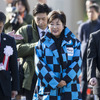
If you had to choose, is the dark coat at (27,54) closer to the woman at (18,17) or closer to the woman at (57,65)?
the woman at (57,65)

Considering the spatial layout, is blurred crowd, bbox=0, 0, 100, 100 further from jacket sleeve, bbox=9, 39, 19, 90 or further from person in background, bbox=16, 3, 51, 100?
person in background, bbox=16, 3, 51, 100

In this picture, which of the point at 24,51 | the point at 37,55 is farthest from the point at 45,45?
the point at 24,51

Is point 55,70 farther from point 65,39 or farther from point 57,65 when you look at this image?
point 65,39

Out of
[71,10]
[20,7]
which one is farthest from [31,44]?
[71,10]

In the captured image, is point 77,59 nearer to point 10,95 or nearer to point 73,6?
point 10,95

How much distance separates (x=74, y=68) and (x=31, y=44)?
1.04 meters

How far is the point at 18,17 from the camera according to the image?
8500mm

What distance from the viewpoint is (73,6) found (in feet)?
64.2

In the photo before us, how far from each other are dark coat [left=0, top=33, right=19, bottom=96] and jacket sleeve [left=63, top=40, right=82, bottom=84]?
728 millimetres

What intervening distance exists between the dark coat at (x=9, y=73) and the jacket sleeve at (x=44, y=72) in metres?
0.34

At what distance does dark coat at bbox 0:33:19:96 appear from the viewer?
618 centimetres

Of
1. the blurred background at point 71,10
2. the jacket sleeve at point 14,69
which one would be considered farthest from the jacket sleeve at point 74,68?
the blurred background at point 71,10

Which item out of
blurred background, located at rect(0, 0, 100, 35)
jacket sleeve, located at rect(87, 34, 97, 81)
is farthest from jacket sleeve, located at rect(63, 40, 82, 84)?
blurred background, located at rect(0, 0, 100, 35)

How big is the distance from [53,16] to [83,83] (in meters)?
3.46
